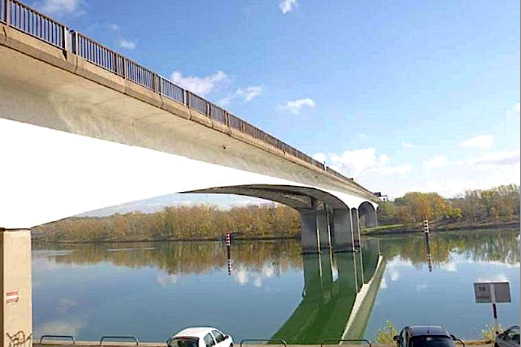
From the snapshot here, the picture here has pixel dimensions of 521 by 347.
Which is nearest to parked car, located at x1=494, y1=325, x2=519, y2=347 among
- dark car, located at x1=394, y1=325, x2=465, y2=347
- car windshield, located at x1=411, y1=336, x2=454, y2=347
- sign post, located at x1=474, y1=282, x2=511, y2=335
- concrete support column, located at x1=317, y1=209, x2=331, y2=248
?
sign post, located at x1=474, y1=282, x2=511, y2=335

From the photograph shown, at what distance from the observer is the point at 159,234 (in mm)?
105500

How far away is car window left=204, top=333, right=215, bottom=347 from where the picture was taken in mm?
10994

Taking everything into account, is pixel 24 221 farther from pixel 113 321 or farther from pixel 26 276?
pixel 113 321

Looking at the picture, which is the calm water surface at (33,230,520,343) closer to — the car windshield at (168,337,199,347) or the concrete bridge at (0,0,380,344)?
the concrete bridge at (0,0,380,344)

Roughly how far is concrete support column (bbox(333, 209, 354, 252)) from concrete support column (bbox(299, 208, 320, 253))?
11.2 feet

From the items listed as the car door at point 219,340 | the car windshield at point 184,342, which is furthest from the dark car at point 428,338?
the car windshield at point 184,342

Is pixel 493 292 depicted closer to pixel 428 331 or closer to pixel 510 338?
pixel 510 338

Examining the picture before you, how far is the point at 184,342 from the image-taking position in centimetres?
1080

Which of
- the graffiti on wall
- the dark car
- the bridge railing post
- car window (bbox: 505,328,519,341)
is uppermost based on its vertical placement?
the bridge railing post

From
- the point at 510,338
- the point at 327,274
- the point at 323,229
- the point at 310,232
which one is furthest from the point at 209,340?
the point at 323,229

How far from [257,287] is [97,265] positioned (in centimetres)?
3135

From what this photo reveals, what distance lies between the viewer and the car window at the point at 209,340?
1099 cm

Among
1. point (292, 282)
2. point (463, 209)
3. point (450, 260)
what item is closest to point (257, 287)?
point (292, 282)

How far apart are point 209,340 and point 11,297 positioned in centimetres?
456
